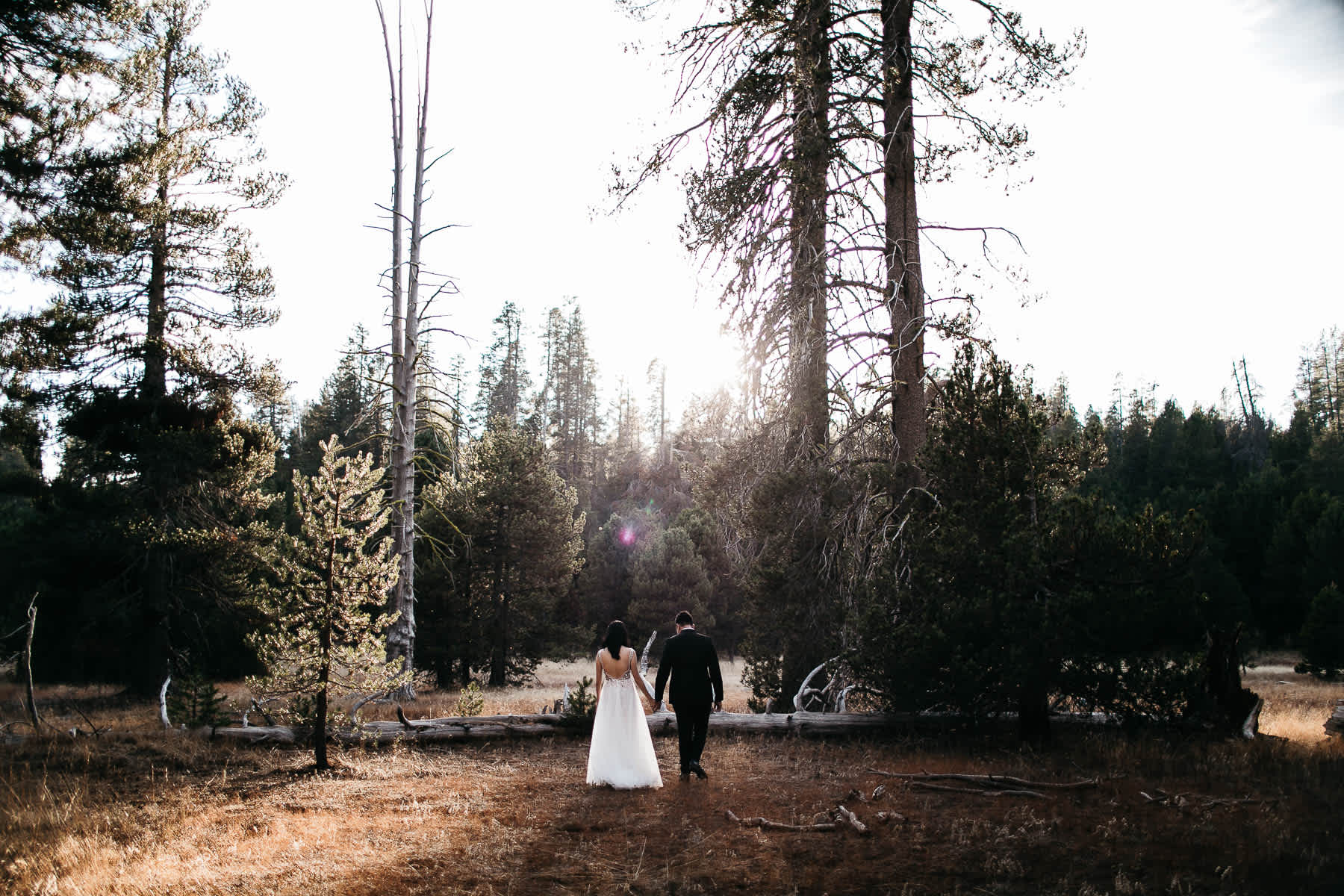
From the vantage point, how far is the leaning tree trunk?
454 inches

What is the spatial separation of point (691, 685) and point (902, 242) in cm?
716

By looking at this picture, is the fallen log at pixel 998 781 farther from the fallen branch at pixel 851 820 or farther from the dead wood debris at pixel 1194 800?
the fallen branch at pixel 851 820

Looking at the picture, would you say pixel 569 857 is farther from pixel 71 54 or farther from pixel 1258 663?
pixel 1258 663

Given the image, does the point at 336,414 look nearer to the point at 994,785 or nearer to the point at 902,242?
the point at 902,242

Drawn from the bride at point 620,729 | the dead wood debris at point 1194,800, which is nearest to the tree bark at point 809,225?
the bride at point 620,729

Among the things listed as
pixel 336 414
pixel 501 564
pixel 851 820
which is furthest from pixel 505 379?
pixel 851 820

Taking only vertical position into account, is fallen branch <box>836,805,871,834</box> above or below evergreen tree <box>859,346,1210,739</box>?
below

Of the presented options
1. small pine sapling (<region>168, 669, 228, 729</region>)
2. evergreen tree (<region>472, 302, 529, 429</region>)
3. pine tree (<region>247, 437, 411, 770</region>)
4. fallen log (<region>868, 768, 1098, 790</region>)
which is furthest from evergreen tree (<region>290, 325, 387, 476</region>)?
fallen log (<region>868, 768, 1098, 790</region>)

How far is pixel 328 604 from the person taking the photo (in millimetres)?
9031

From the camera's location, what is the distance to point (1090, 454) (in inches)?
471

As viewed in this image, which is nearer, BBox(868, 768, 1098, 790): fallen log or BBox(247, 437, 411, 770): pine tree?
BBox(868, 768, 1098, 790): fallen log

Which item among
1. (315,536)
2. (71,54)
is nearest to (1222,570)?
(315,536)

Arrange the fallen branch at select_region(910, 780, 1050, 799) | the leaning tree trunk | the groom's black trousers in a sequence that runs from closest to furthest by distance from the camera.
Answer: the fallen branch at select_region(910, 780, 1050, 799) → the groom's black trousers → the leaning tree trunk

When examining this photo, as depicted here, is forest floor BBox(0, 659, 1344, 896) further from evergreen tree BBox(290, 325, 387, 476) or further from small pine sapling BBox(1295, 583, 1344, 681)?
evergreen tree BBox(290, 325, 387, 476)
